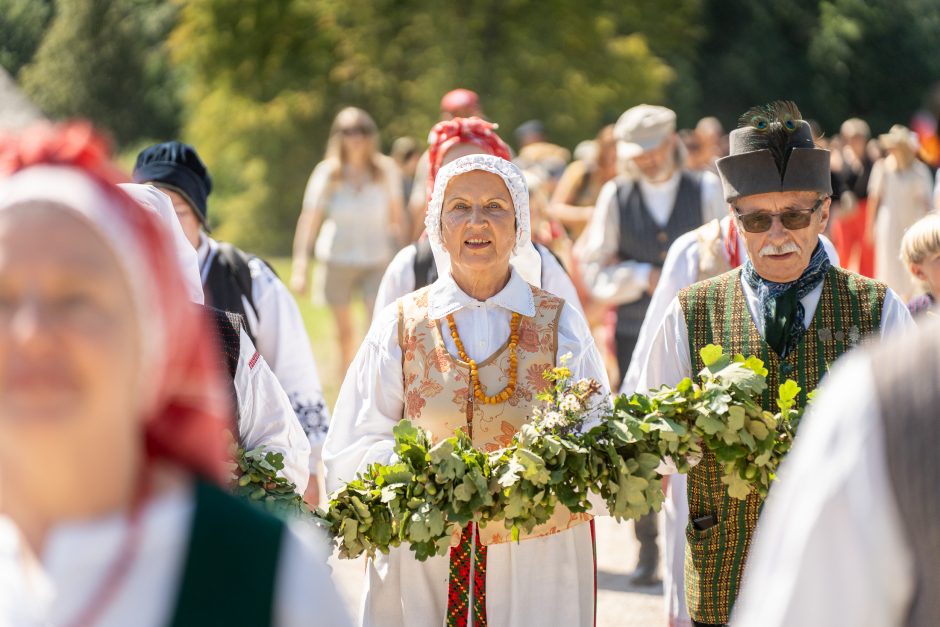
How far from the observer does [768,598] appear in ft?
5.58

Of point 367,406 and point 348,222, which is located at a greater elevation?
point 348,222

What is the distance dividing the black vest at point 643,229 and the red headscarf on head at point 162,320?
5833mm

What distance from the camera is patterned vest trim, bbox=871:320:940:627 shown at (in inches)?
66.4

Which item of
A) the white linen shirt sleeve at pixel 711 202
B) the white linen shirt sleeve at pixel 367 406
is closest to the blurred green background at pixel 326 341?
the white linen shirt sleeve at pixel 711 202

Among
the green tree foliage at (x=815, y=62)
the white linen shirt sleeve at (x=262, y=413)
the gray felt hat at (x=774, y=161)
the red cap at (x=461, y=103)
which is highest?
the green tree foliage at (x=815, y=62)

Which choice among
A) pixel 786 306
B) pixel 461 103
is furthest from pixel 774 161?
pixel 461 103

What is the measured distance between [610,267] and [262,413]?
3.98 m

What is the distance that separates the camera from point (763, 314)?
4.42m

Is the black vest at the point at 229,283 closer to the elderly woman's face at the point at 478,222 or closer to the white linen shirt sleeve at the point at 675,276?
the elderly woman's face at the point at 478,222

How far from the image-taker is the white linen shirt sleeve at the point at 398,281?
5586 mm

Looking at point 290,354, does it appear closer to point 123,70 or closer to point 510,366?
point 510,366

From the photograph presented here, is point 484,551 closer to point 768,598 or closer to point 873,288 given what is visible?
point 873,288

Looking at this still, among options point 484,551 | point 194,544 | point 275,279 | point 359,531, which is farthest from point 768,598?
point 275,279

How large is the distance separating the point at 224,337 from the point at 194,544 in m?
2.27
